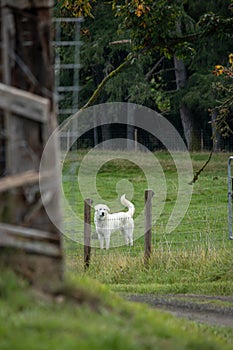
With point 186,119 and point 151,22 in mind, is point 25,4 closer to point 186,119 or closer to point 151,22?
point 151,22

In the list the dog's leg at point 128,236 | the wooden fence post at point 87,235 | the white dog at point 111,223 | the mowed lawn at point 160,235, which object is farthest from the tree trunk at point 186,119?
the wooden fence post at point 87,235

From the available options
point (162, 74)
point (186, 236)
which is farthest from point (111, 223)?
point (162, 74)

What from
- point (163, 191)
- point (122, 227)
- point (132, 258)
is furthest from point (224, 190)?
point (132, 258)

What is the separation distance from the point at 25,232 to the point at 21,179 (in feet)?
1.12

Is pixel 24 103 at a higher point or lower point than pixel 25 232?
higher

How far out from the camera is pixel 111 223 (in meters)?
21.4

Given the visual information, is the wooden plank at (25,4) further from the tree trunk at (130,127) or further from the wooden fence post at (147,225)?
the tree trunk at (130,127)

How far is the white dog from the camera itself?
68.8 feet

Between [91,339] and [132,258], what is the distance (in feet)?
36.8

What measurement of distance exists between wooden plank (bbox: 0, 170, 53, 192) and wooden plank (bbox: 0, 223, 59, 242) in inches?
9.6

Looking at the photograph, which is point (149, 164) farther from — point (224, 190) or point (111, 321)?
point (111, 321)

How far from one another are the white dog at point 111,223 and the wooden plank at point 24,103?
15183 mm

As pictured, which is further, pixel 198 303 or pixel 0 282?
pixel 198 303

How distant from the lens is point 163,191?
1141 inches
